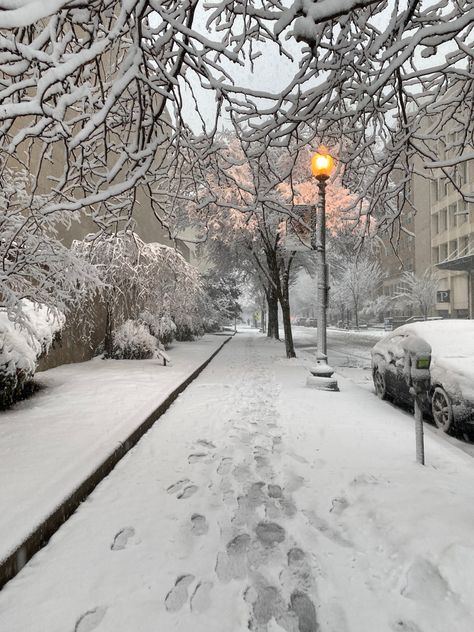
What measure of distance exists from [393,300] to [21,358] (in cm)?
5250

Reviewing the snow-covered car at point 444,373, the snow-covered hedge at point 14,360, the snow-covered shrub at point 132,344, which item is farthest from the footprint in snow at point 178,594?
the snow-covered shrub at point 132,344

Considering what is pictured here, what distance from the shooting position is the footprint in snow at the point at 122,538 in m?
2.40

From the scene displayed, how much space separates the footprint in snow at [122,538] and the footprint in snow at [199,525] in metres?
0.42

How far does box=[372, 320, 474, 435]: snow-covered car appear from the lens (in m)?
4.75

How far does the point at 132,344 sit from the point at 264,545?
10.5m

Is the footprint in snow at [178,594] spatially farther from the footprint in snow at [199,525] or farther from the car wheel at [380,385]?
the car wheel at [380,385]

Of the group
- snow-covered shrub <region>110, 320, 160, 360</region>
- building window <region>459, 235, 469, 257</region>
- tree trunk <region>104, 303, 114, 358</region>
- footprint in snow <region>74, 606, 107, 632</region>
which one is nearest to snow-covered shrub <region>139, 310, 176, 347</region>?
snow-covered shrub <region>110, 320, 160, 360</region>

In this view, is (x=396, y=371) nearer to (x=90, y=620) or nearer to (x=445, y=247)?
(x=90, y=620)

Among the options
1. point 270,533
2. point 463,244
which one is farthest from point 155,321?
point 463,244

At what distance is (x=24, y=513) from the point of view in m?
2.54

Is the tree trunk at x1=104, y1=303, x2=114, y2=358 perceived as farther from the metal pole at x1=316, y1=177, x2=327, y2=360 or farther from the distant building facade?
the distant building facade

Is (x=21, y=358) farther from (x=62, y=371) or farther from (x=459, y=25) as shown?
(x=459, y=25)

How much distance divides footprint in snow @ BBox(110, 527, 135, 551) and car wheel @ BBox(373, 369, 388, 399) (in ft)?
18.4

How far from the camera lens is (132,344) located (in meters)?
12.3
